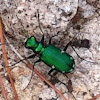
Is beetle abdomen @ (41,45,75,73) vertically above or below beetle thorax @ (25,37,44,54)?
below

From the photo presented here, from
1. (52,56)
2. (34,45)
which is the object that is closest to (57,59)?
(52,56)

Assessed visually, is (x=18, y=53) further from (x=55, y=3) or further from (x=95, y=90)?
(x=95, y=90)

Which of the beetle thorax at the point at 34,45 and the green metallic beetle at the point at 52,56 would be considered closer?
the green metallic beetle at the point at 52,56

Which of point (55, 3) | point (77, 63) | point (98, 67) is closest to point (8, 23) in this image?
point (55, 3)

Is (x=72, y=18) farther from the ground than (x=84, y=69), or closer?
farther from the ground

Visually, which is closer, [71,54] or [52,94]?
[52,94]

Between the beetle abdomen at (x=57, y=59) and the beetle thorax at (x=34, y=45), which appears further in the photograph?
the beetle thorax at (x=34, y=45)

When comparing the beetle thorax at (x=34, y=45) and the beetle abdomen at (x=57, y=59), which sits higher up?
the beetle thorax at (x=34, y=45)
